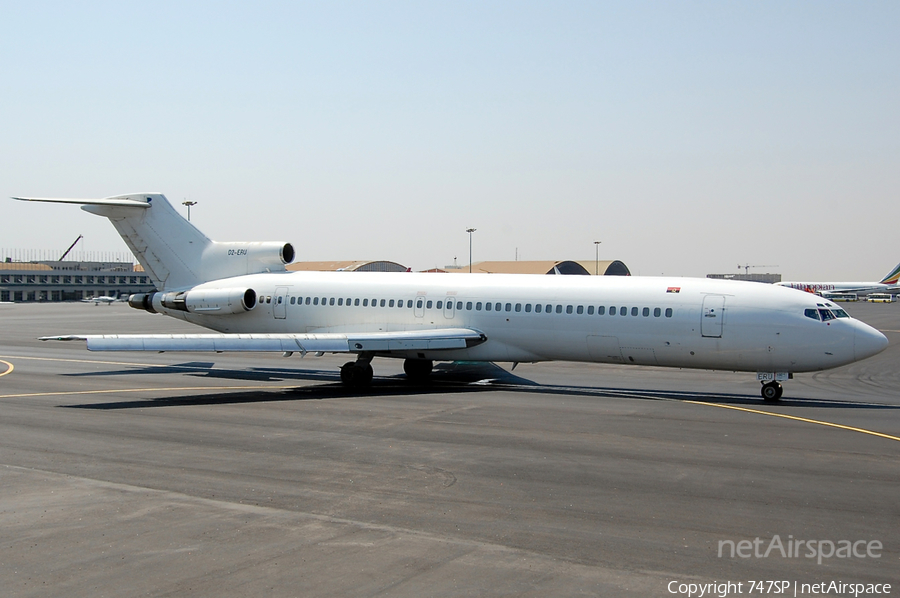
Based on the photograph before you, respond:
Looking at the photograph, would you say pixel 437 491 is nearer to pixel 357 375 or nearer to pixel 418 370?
pixel 357 375

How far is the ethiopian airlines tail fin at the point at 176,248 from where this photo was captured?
32.2m

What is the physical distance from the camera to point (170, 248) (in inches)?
1281

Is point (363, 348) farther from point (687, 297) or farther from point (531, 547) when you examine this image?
point (531, 547)

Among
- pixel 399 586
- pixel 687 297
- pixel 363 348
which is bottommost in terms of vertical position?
pixel 399 586

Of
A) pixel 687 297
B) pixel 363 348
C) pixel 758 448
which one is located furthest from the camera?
pixel 363 348

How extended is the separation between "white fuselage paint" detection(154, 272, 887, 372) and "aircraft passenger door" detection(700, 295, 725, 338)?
Answer: 0.10ft

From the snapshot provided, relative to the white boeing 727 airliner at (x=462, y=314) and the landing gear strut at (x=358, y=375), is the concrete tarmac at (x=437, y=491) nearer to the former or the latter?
the landing gear strut at (x=358, y=375)

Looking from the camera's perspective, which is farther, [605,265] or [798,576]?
[605,265]

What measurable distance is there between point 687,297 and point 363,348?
10182 mm

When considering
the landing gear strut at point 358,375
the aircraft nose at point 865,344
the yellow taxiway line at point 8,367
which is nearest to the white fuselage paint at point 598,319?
the aircraft nose at point 865,344

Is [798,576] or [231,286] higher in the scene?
[231,286]

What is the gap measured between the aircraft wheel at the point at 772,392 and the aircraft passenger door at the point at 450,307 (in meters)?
10.1

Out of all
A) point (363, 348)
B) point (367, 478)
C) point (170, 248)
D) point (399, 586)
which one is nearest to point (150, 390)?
point (363, 348)

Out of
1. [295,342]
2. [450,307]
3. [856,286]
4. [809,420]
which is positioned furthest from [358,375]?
[856,286]
